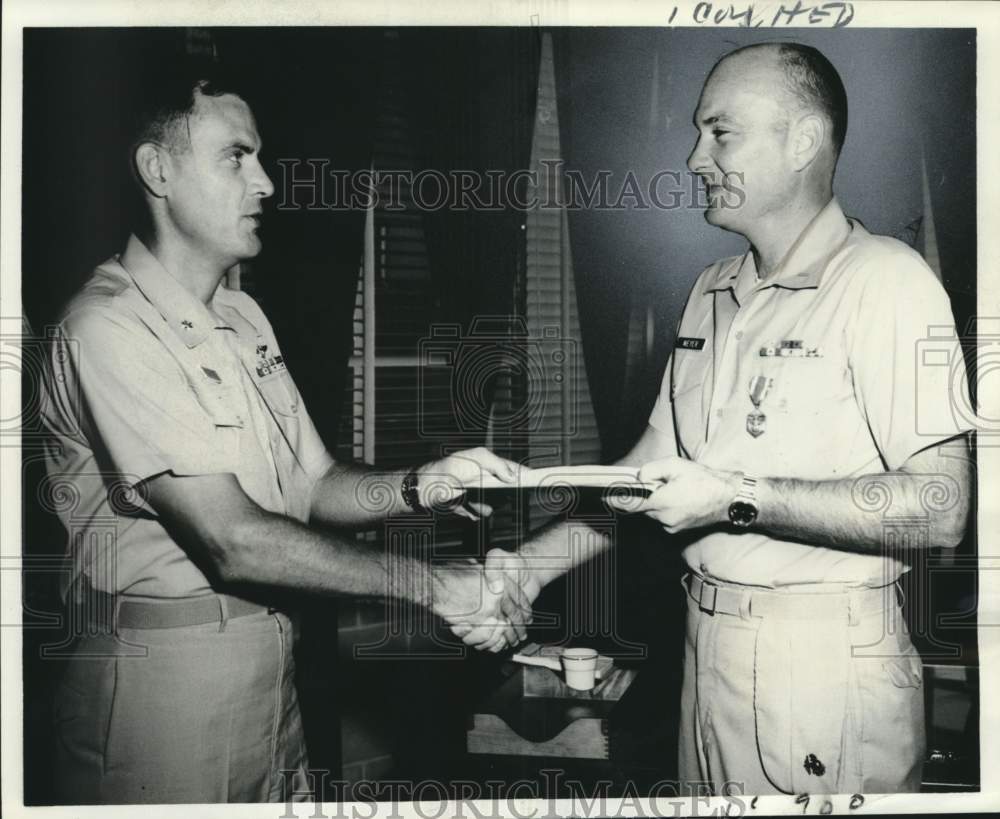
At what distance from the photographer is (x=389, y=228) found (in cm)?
253

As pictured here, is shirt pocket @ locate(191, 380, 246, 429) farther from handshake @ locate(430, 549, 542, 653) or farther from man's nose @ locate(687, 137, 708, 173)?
man's nose @ locate(687, 137, 708, 173)

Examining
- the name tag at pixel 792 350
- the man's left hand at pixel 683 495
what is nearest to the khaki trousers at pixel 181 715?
→ the man's left hand at pixel 683 495

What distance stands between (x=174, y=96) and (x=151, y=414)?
77 cm

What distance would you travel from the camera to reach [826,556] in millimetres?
2457

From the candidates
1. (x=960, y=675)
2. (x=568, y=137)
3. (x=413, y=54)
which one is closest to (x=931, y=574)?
Result: (x=960, y=675)

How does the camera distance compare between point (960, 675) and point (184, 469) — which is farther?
point (960, 675)

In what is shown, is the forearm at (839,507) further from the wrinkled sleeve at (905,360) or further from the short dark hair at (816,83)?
the short dark hair at (816,83)

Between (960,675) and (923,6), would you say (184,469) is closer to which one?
(960,675)

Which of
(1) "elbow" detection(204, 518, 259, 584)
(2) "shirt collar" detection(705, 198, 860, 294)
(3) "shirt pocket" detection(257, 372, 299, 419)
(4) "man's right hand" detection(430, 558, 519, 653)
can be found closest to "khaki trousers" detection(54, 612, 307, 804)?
(1) "elbow" detection(204, 518, 259, 584)

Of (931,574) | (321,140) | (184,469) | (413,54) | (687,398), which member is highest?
(413,54)

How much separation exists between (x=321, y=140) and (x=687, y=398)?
1090mm

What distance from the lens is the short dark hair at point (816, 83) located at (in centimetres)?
250

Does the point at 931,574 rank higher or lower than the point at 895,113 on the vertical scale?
lower

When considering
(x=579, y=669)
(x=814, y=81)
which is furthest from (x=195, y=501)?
(x=814, y=81)
